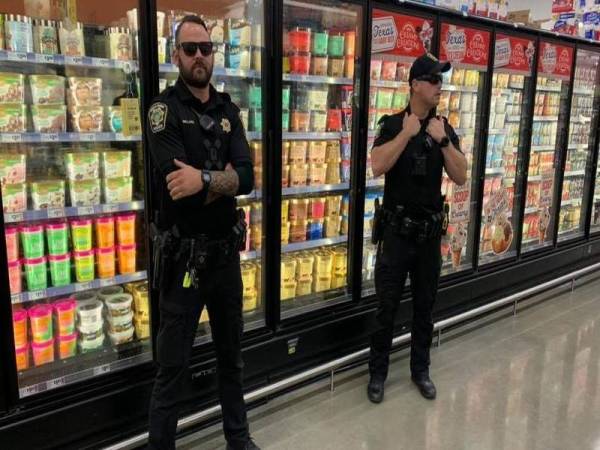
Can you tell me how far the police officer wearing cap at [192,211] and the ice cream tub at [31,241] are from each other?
64 centimetres

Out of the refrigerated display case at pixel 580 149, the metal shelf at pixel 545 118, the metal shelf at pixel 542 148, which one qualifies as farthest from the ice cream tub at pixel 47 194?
the refrigerated display case at pixel 580 149

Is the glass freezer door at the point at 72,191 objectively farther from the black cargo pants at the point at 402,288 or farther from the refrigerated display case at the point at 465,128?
the refrigerated display case at the point at 465,128

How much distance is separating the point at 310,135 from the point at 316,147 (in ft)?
0.54

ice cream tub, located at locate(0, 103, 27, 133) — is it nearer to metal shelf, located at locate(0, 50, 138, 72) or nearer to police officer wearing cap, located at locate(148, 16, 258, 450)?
metal shelf, located at locate(0, 50, 138, 72)

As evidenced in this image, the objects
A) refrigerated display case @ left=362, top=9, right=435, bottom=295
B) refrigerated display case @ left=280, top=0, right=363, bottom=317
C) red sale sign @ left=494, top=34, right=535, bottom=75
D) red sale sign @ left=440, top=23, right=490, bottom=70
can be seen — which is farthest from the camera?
red sale sign @ left=494, top=34, right=535, bottom=75

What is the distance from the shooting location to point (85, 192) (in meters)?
2.54

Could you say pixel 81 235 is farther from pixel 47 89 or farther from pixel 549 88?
pixel 549 88

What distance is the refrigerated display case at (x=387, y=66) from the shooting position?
Result: 11.1 feet

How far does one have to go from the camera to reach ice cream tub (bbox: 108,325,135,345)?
2.72 meters

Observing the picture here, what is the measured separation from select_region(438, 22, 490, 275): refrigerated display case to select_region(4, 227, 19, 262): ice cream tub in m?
2.92

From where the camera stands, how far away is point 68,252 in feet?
8.48

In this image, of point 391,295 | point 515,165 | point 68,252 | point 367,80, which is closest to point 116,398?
point 68,252

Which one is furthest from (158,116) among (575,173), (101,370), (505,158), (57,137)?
(575,173)

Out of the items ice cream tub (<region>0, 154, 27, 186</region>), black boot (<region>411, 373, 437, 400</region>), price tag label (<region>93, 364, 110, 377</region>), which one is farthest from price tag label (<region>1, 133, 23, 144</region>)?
black boot (<region>411, 373, 437, 400</region>)
